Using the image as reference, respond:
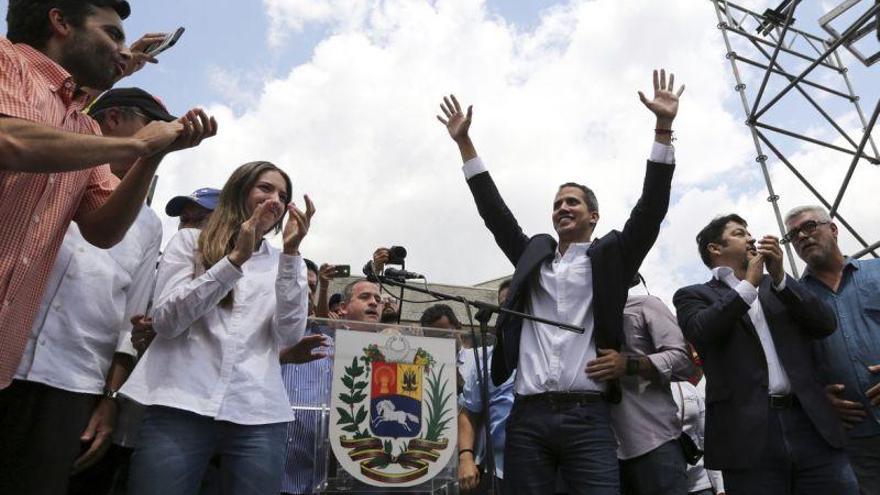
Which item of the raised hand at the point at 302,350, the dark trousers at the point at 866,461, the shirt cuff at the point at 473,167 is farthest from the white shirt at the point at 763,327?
the raised hand at the point at 302,350

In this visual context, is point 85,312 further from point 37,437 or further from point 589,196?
→ point 589,196

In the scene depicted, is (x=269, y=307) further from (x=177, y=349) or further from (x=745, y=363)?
(x=745, y=363)

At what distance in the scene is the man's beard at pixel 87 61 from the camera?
2.03 metres

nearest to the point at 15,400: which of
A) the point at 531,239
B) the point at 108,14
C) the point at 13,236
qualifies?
the point at 13,236

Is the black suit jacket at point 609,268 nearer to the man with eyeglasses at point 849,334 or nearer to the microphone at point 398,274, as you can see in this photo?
the microphone at point 398,274

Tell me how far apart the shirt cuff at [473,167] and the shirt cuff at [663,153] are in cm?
91

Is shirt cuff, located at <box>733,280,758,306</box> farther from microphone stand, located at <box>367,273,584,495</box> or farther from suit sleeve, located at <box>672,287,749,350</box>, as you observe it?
microphone stand, located at <box>367,273,584,495</box>

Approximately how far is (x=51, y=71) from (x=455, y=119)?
2.20 meters

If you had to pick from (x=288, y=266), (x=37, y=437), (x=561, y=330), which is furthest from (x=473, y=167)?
(x=37, y=437)

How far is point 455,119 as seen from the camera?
12.2 feet

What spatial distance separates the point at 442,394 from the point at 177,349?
3.88ft

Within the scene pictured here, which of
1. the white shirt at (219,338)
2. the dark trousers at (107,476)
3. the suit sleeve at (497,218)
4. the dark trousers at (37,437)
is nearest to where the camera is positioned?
the dark trousers at (37,437)

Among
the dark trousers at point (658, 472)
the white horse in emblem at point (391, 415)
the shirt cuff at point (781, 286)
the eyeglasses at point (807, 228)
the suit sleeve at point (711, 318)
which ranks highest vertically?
the eyeglasses at point (807, 228)

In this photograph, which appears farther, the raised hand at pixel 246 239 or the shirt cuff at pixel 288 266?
the shirt cuff at pixel 288 266
